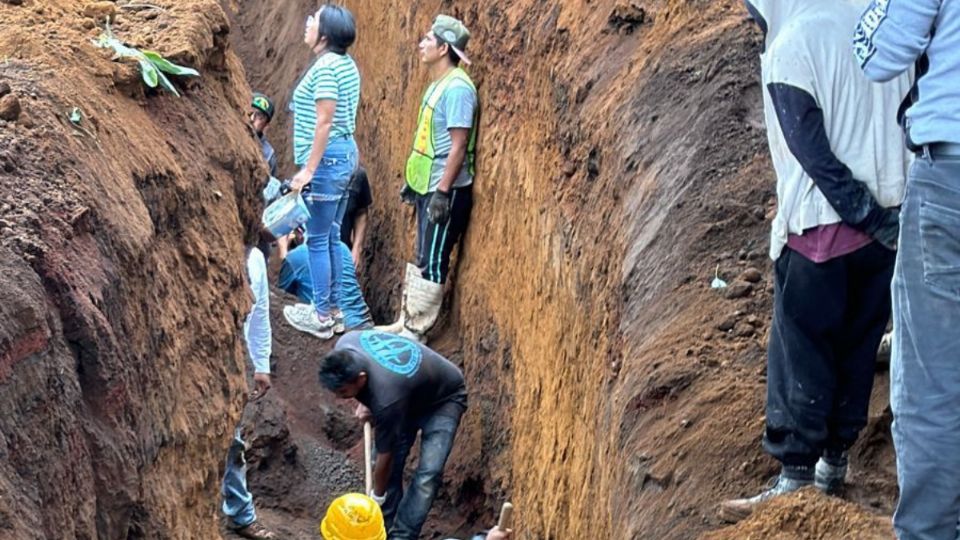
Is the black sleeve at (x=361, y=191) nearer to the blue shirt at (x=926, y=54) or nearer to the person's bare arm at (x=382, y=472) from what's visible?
the person's bare arm at (x=382, y=472)

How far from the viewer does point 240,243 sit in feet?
24.5

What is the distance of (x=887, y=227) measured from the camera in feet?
14.4

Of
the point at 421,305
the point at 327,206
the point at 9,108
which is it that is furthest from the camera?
the point at 421,305

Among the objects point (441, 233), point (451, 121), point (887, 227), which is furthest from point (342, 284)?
point (887, 227)

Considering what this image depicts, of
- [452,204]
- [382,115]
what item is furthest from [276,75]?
[452,204]

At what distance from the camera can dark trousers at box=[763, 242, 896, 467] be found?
4535 millimetres

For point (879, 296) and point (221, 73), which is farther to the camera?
point (221, 73)

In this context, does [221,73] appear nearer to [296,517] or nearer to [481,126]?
[481,126]

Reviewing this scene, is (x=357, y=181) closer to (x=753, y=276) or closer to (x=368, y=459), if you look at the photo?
(x=368, y=459)

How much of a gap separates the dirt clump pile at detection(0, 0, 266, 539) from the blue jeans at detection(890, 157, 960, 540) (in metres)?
2.58

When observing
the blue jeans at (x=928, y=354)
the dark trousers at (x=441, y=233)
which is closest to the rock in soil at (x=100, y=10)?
the dark trousers at (x=441, y=233)

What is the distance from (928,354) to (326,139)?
7048 millimetres

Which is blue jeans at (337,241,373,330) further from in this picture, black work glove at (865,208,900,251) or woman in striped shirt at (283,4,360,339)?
black work glove at (865,208,900,251)

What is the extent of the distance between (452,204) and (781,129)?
6185 mm
